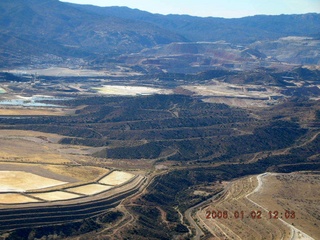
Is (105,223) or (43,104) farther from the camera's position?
(43,104)

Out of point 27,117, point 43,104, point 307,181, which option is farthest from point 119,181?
point 43,104

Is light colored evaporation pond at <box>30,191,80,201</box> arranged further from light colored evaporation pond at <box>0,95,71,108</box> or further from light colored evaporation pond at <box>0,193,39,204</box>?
light colored evaporation pond at <box>0,95,71,108</box>

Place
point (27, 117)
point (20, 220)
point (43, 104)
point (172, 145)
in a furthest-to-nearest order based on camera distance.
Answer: point (43, 104)
point (27, 117)
point (172, 145)
point (20, 220)

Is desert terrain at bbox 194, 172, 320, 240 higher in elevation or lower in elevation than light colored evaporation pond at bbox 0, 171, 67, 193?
lower

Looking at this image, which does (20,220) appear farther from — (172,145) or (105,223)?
(172,145)
